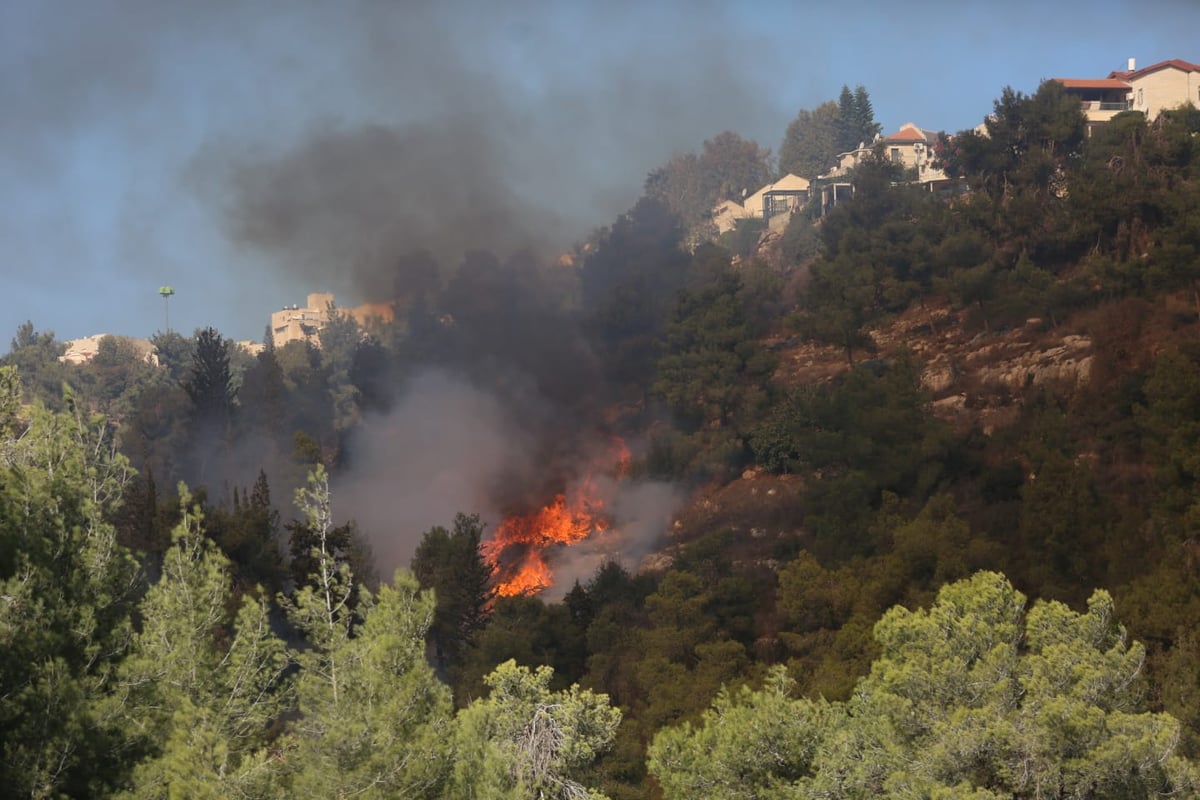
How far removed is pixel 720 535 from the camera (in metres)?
60.0

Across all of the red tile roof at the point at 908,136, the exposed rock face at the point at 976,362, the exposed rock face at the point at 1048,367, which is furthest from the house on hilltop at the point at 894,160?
the exposed rock face at the point at 1048,367

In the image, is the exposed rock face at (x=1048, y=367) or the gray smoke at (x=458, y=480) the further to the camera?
the gray smoke at (x=458, y=480)

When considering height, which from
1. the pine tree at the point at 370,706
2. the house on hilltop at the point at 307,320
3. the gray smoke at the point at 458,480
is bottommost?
the pine tree at the point at 370,706

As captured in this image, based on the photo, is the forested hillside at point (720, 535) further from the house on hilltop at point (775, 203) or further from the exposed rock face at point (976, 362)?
A: the house on hilltop at point (775, 203)

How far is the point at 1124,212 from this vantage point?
251ft

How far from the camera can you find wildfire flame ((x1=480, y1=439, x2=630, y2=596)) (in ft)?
280

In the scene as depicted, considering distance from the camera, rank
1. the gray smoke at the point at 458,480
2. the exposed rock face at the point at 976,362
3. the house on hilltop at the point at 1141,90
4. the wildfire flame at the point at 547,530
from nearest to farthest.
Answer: the exposed rock face at the point at 976,362, the gray smoke at the point at 458,480, the wildfire flame at the point at 547,530, the house on hilltop at the point at 1141,90

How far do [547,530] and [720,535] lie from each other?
104ft

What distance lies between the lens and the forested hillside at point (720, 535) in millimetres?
26641

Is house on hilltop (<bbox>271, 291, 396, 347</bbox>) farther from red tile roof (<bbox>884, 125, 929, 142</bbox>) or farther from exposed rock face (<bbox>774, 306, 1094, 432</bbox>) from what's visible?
exposed rock face (<bbox>774, 306, 1094, 432</bbox>)

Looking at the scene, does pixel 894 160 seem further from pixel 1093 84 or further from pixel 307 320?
pixel 307 320

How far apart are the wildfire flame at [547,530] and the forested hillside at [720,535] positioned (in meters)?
1.69

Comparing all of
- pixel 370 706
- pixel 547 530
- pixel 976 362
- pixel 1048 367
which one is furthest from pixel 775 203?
pixel 370 706

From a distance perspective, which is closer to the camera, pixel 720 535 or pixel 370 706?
pixel 370 706
